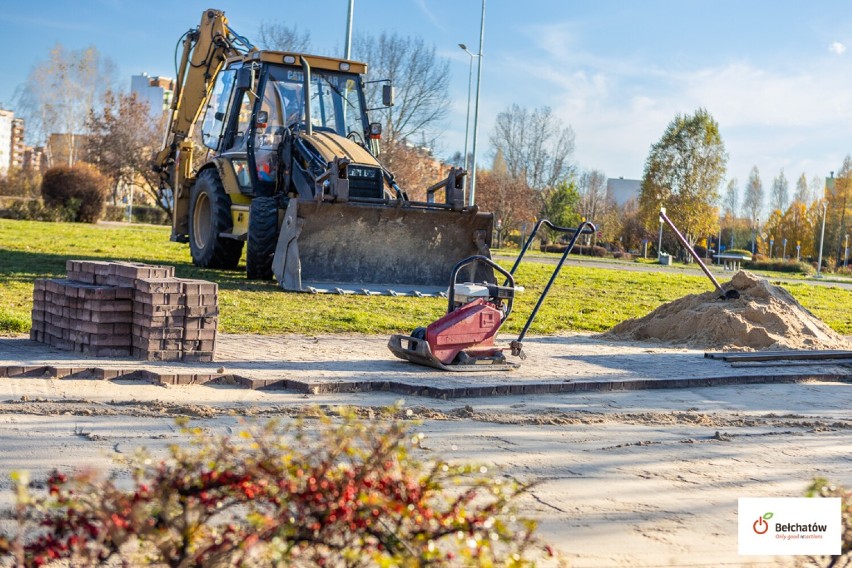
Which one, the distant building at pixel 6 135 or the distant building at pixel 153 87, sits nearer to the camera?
the distant building at pixel 153 87

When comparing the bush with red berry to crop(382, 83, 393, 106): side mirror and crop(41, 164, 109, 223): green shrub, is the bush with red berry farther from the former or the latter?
crop(41, 164, 109, 223): green shrub

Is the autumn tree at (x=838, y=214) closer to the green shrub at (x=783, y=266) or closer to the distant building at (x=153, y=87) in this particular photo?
the green shrub at (x=783, y=266)

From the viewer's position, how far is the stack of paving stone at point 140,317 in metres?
9.29

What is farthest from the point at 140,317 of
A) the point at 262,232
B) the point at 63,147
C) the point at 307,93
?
the point at 63,147

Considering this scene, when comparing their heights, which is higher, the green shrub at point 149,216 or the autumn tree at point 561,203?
the autumn tree at point 561,203

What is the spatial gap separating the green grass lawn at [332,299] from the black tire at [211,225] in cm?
30

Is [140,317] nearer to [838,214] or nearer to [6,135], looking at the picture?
[838,214]

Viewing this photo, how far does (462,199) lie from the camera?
17.8 meters

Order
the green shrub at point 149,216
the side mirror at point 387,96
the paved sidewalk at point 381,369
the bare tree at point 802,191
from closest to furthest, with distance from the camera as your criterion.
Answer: the paved sidewalk at point 381,369, the side mirror at point 387,96, the green shrub at point 149,216, the bare tree at point 802,191

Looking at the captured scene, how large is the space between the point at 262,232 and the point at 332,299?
225 cm

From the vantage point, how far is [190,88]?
890 inches

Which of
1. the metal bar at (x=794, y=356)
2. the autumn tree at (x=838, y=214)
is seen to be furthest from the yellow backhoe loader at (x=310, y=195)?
the autumn tree at (x=838, y=214)

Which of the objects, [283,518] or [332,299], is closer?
[283,518]

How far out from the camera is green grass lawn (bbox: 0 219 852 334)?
12.9 metres
